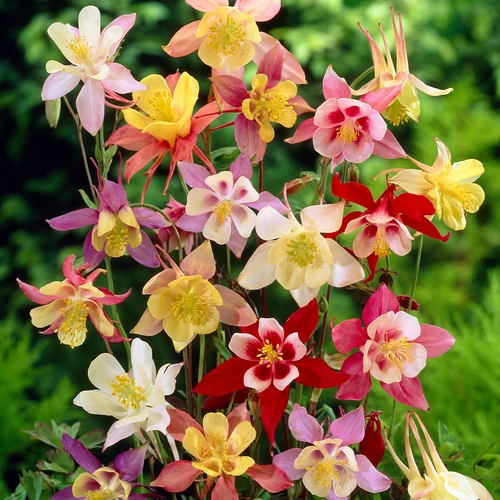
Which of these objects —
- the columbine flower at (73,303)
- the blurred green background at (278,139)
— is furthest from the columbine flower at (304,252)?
the blurred green background at (278,139)

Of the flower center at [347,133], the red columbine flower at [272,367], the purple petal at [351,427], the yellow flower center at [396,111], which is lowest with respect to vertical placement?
the purple petal at [351,427]

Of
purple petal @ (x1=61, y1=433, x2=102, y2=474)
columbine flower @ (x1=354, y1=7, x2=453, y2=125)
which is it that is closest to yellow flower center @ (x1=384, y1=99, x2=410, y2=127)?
columbine flower @ (x1=354, y1=7, x2=453, y2=125)

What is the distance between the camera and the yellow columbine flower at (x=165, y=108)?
536 mm

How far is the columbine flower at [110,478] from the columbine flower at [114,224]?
0.14 m

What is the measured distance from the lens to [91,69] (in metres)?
0.55

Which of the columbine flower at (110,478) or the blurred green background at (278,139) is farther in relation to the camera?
the blurred green background at (278,139)

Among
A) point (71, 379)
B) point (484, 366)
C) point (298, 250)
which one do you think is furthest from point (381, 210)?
point (71, 379)

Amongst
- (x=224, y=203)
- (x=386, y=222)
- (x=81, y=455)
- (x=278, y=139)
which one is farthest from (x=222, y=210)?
(x=278, y=139)

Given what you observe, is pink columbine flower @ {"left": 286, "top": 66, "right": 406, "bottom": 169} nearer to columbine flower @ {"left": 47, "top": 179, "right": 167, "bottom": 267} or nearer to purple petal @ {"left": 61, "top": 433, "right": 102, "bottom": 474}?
columbine flower @ {"left": 47, "top": 179, "right": 167, "bottom": 267}

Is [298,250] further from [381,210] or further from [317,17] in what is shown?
[317,17]

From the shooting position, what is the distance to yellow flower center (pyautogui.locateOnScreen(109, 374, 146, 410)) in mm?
555

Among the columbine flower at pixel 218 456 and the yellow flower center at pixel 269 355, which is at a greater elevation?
the yellow flower center at pixel 269 355

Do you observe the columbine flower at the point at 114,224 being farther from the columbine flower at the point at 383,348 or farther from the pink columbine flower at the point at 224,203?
the columbine flower at the point at 383,348

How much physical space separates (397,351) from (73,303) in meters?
0.22
